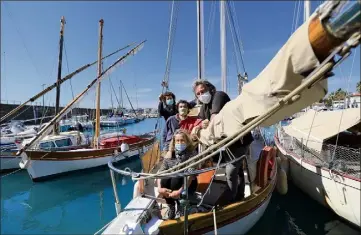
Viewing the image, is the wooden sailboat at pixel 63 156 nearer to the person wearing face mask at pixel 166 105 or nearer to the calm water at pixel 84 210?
the calm water at pixel 84 210

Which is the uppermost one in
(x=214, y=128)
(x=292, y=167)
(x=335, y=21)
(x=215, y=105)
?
(x=335, y=21)

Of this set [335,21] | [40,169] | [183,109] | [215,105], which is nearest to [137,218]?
[215,105]

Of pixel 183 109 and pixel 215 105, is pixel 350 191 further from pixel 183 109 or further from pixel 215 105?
pixel 183 109

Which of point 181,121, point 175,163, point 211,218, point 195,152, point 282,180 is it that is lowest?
point 282,180

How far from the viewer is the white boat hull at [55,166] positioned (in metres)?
12.7

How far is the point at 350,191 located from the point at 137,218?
15.9 ft

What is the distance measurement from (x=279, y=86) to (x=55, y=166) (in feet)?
45.8

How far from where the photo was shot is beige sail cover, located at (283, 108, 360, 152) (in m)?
7.38

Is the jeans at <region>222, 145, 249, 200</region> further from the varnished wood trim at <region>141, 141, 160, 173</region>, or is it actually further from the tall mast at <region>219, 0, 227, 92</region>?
the tall mast at <region>219, 0, 227, 92</region>

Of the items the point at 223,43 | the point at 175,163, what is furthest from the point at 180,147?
the point at 223,43

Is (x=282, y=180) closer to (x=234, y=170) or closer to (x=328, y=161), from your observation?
(x=328, y=161)

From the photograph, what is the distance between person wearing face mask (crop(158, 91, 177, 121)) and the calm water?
385 cm

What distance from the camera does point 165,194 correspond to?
450cm

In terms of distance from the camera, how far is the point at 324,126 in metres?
8.13
